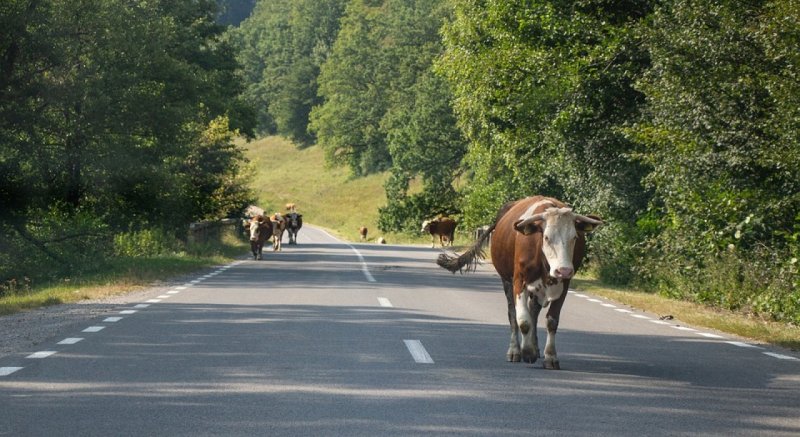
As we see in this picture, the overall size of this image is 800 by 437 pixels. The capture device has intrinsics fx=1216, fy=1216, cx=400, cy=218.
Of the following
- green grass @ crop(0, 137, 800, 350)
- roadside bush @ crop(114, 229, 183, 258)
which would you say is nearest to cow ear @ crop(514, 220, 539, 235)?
green grass @ crop(0, 137, 800, 350)

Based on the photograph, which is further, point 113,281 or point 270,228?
point 270,228

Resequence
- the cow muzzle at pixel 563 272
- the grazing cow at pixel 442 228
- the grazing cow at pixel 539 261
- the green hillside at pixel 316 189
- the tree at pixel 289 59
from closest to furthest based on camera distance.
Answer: the cow muzzle at pixel 563 272, the grazing cow at pixel 539 261, the grazing cow at pixel 442 228, the green hillside at pixel 316 189, the tree at pixel 289 59

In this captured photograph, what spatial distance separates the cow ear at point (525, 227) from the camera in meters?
11.0

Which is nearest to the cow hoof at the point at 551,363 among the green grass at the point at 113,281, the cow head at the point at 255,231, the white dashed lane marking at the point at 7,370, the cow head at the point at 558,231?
the cow head at the point at 558,231

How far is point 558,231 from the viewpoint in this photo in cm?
1084

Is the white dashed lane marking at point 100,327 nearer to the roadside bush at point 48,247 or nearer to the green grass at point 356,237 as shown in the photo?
the green grass at point 356,237

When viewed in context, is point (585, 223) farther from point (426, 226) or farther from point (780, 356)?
point (426, 226)

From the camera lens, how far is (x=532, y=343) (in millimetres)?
11617

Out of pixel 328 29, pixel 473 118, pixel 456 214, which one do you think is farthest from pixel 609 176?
Result: pixel 328 29

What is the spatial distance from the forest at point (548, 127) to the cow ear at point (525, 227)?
6.65m

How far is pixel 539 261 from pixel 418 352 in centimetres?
194

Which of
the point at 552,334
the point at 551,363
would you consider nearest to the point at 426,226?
the point at 552,334

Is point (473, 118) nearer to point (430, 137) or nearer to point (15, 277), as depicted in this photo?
point (15, 277)

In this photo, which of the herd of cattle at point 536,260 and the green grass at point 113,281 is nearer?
the herd of cattle at point 536,260
